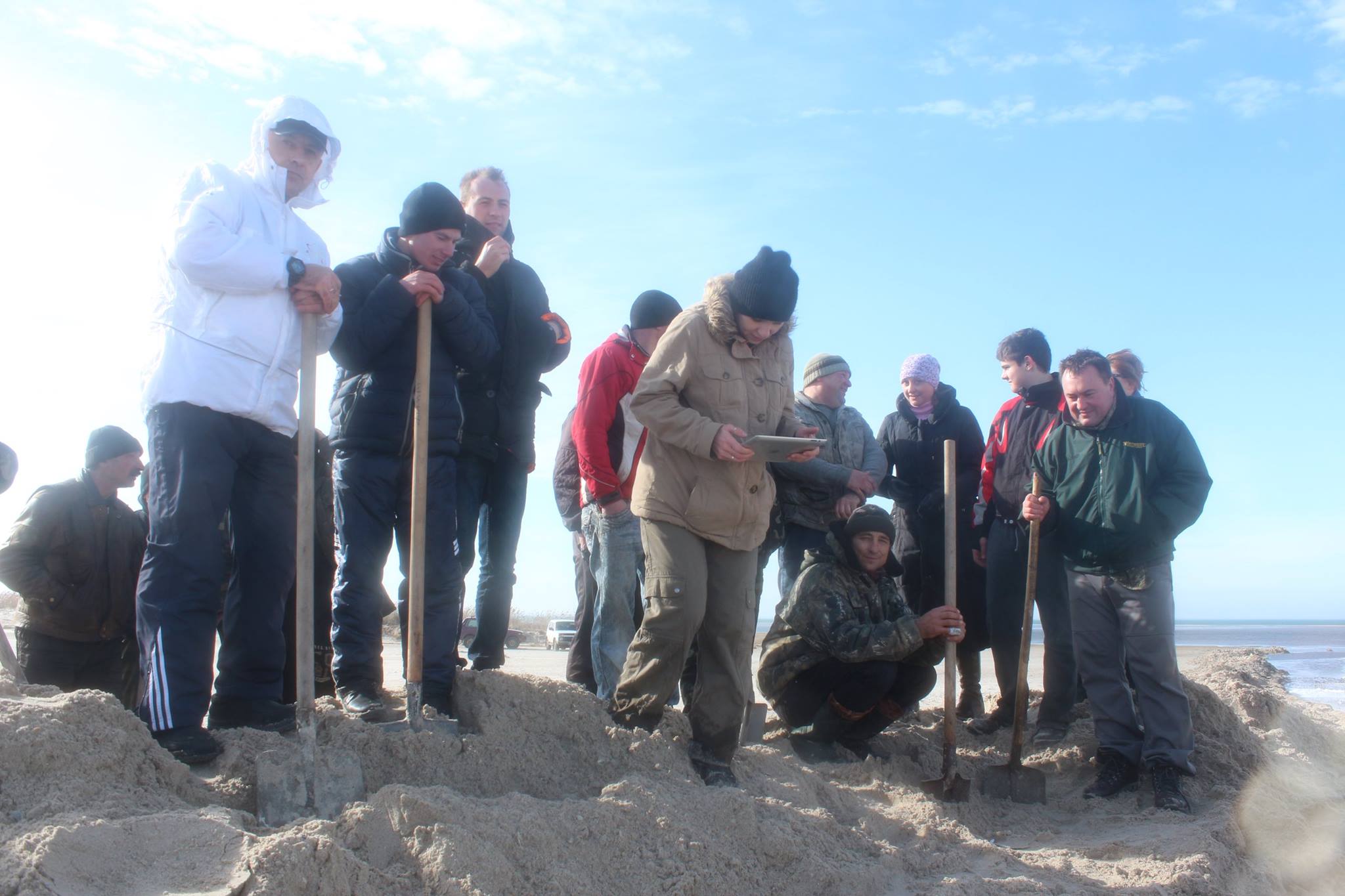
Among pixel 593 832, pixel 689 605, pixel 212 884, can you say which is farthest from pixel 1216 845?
pixel 212 884

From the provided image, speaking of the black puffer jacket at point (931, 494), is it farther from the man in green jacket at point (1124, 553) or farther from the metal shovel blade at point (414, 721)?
the metal shovel blade at point (414, 721)

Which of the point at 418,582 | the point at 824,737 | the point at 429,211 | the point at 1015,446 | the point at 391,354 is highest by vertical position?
the point at 429,211

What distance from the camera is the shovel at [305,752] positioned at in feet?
9.93

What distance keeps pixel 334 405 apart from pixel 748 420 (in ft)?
5.53

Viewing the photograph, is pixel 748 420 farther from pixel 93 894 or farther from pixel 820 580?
pixel 93 894

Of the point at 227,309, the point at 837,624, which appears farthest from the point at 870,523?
the point at 227,309

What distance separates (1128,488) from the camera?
472 cm

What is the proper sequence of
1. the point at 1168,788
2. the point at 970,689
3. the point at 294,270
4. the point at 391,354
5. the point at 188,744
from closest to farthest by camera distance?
1. the point at 188,744
2. the point at 294,270
3. the point at 391,354
4. the point at 1168,788
5. the point at 970,689

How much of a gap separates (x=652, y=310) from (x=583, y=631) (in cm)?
172

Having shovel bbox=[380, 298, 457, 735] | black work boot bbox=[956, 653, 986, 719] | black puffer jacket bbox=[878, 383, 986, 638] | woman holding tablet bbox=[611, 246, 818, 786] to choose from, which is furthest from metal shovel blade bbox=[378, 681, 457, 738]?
black work boot bbox=[956, 653, 986, 719]

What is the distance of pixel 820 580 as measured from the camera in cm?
495

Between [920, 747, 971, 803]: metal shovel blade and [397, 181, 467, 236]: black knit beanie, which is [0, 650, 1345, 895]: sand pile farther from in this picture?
[397, 181, 467, 236]: black knit beanie

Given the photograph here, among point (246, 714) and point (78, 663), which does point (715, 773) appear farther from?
point (78, 663)

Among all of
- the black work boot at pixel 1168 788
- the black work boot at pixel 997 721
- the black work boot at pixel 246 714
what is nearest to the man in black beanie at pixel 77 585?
the black work boot at pixel 246 714
